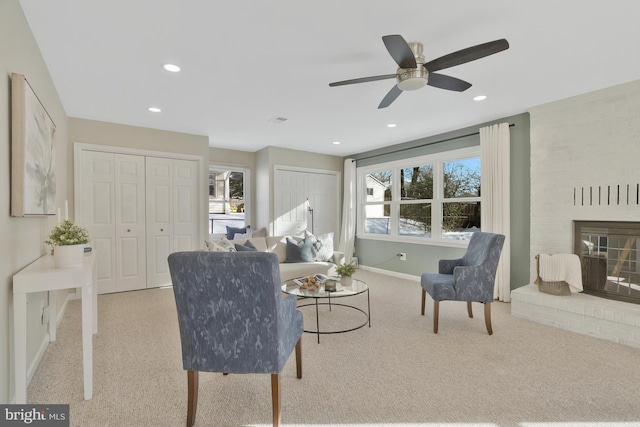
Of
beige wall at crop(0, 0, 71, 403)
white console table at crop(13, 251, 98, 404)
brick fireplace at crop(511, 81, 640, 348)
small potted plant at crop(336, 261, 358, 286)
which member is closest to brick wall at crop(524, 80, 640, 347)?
brick fireplace at crop(511, 81, 640, 348)

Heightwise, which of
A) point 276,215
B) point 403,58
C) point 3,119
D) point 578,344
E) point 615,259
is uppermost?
point 403,58

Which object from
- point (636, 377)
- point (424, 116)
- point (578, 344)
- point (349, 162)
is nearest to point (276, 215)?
point (349, 162)

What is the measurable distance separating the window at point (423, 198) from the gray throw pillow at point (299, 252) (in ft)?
6.16

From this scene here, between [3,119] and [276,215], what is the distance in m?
4.20

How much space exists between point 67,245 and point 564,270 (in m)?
4.34

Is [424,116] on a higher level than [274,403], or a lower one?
higher

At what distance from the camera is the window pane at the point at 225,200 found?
20.7 ft

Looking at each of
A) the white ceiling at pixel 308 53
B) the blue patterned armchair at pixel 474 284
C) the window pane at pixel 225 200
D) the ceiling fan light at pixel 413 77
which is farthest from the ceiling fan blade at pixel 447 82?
the window pane at pixel 225 200

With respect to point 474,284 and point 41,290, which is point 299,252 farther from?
point 41,290

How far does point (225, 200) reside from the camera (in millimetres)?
6383

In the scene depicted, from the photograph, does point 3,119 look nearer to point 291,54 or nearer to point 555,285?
point 291,54

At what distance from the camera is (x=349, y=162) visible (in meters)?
6.42

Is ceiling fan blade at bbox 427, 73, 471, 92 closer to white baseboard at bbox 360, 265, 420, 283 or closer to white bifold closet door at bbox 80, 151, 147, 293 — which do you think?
white baseboard at bbox 360, 265, 420, 283

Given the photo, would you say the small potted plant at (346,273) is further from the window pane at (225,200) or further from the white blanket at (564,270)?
the window pane at (225,200)
